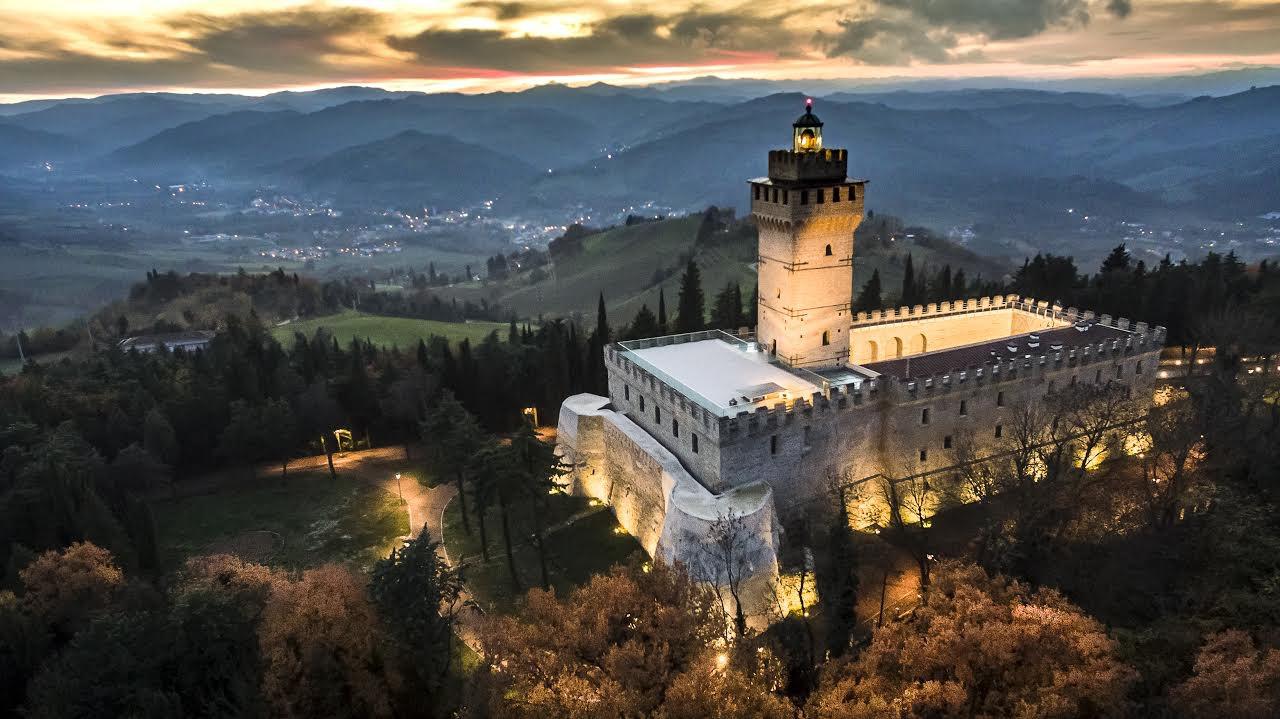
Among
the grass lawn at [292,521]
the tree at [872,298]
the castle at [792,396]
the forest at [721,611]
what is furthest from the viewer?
the tree at [872,298]

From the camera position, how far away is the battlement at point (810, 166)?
40594 mm

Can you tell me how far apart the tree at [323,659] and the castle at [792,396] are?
1345 cm

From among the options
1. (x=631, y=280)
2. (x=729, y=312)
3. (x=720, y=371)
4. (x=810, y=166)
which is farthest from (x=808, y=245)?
(x=631, y=280)

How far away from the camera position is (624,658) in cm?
2403

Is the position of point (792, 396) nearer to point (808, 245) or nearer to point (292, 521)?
point (808, 245)

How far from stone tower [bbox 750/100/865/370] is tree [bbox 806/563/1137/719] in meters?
19.8

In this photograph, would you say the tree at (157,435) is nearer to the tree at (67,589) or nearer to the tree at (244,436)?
the tree at (244,436)

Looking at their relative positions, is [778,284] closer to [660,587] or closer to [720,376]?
[720,376]

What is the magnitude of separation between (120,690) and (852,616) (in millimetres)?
27725

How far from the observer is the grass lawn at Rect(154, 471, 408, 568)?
44375mm

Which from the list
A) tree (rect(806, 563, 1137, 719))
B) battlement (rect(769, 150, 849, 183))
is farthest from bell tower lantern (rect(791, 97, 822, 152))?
tree (rect(806, 563, 1137, 719))

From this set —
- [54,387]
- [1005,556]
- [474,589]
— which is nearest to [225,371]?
[54,387]

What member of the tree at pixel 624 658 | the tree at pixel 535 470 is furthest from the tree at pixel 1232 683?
the tree at pixel 535 470

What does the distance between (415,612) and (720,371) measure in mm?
21966
